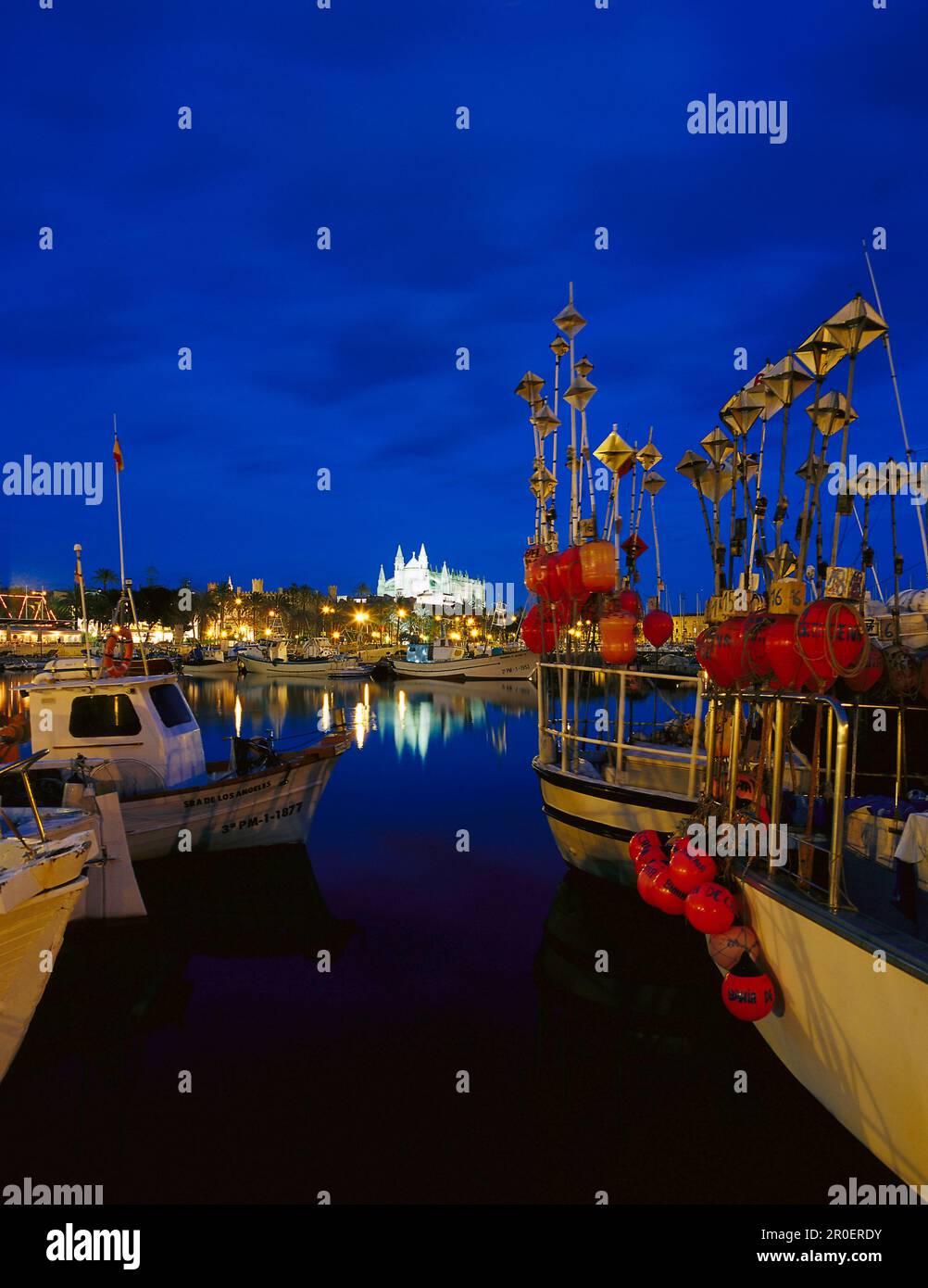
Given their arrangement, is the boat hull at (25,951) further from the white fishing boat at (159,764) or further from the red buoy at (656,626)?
the red buoy at (656,626)

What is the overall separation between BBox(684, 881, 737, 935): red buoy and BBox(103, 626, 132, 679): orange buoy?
406 inches

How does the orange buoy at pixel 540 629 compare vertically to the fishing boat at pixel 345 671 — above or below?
above

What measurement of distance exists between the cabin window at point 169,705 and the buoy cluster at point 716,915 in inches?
356

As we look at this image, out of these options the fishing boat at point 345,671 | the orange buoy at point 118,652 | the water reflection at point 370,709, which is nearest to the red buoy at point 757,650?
the orange buoy at point 118,652

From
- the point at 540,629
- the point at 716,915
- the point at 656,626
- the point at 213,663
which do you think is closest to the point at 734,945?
the point at 716,915

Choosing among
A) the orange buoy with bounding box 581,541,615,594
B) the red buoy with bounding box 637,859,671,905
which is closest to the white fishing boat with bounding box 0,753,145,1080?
the red buoy with bounding box 637,859,671,905

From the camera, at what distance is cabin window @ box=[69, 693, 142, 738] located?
38.9 feet

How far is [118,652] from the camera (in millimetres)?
13000

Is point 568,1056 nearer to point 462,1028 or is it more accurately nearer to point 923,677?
point 462,1028

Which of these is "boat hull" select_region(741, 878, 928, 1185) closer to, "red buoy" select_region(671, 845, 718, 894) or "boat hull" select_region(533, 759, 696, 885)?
"red buoy" select_region(671, 845, 718, 894)

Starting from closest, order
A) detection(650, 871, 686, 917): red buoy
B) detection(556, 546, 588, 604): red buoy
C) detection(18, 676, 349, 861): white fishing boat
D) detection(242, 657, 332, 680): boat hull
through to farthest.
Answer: detection(650, 871, 686, 917): red buoy, detection(556, 546, 588, 604): red buoy, detection(18, 676, 349, 861): white fishing boat, detection(242, 657, 332, 680): boat hull

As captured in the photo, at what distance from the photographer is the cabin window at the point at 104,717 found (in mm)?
11859

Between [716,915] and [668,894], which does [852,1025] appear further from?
[668,894]
